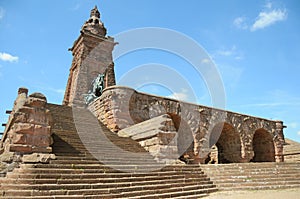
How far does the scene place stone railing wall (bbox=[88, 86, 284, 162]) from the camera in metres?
11.0

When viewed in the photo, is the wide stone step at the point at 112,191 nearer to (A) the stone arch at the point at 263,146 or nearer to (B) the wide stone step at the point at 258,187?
(B) the wide stone step at the point at 258,187

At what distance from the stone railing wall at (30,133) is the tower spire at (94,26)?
48.5 ft

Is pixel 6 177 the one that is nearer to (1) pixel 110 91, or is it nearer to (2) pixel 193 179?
(2) pixel 193 179

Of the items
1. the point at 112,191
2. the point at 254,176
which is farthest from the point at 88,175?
the point at 254,176

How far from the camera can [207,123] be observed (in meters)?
15.5

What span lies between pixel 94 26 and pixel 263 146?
54.7ft

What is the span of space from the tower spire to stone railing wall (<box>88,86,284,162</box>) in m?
9.02

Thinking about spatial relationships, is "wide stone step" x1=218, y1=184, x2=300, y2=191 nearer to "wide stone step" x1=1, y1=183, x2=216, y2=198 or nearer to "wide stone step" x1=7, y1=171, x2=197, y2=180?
"wide stone step" x1=1, y1=183, x2=216, y2=198

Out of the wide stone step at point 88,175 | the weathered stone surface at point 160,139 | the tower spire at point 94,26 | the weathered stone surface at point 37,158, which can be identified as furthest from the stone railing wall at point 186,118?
the tower spire at point 94,26

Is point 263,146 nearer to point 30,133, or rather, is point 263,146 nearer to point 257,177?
point 257,177

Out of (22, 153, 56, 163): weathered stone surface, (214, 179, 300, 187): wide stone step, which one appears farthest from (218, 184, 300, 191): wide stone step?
(22, 153, 56, 163): weathered stone surface

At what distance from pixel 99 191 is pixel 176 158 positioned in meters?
3.61

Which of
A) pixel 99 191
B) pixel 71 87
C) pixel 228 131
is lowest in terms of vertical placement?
pixel 99 191

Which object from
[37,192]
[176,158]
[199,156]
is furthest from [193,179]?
[199,156]
